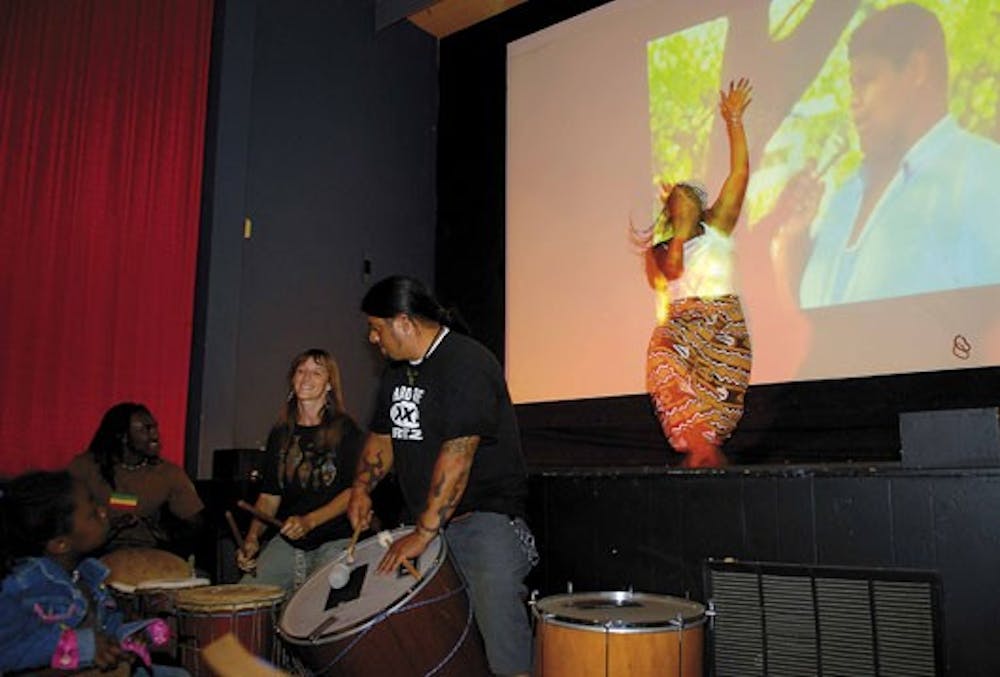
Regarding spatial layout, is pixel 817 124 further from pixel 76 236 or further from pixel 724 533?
pixel 76 236

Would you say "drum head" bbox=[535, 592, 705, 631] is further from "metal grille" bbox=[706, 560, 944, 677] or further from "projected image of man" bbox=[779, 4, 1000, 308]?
"projected image of man" bbox=[779, 4, 1000, 308]

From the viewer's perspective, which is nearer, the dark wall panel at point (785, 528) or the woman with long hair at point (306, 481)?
the dark wall panel at point (785, 528)

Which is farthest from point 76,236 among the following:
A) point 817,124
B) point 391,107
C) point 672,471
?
point 817,124

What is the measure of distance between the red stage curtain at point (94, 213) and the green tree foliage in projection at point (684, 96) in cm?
282

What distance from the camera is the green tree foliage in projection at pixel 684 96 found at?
5254mm

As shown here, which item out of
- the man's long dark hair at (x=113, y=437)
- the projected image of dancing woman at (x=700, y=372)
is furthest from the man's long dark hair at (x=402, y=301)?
the man's long dark hair at (x=113, y=437)

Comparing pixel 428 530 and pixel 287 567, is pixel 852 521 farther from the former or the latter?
pixel 287 567

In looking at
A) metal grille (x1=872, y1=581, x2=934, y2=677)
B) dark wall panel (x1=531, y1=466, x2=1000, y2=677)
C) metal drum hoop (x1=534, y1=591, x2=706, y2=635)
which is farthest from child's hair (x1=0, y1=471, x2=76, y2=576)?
metal grille (x1=872, y1=581, x2=934, y2=677)

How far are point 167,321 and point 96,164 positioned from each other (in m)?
0.93

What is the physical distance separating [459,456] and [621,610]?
69 cm

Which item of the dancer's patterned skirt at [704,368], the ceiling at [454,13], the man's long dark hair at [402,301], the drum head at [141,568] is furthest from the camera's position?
the ceiling at [454,13]

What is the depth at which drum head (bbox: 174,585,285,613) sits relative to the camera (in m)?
2.75

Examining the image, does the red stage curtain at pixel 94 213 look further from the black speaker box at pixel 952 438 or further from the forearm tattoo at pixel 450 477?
the black speaker box at pixel 952 438

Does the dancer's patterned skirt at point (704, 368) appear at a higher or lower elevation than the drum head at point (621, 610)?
higher
